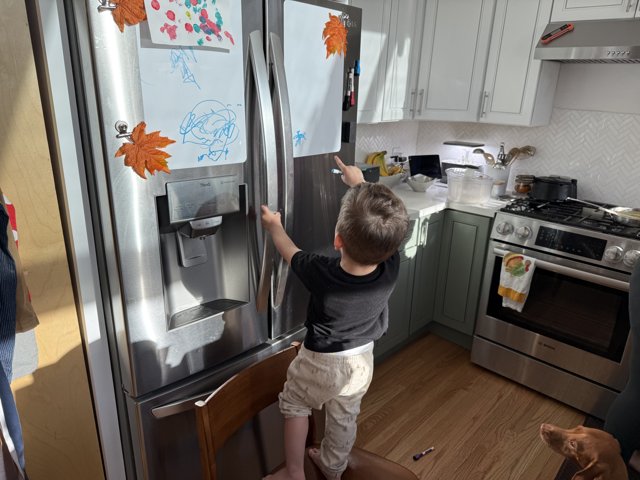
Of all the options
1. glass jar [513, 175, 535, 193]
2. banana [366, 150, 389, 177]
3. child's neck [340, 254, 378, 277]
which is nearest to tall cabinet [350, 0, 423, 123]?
banana [366, 150, 389, 177]

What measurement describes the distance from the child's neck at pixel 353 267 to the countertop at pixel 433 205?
3.74 feet

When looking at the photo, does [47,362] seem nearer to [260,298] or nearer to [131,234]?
[131,234]

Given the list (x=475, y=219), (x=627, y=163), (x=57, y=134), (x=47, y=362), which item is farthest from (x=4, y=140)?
(x=627, y=163)

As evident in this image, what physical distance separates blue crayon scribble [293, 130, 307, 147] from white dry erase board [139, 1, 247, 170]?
0.20m

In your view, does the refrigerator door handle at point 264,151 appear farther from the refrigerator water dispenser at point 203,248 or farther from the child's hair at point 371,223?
the child's hair at point 371,223

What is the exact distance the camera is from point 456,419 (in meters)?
2.27

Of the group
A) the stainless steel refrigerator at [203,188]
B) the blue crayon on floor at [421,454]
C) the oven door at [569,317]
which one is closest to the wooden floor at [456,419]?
the blue crayon on floor at [421,454]

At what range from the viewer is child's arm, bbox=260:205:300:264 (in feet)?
4.25

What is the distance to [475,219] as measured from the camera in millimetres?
2502

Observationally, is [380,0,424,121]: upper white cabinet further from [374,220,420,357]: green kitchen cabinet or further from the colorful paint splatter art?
the colorful paint splatter art

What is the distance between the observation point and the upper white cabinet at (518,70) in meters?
2.37

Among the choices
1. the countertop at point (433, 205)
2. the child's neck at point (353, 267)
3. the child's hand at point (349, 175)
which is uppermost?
the child's hand at point (349, 175)

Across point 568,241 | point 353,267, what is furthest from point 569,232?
point 353,267

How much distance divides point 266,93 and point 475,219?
5.37 feet
